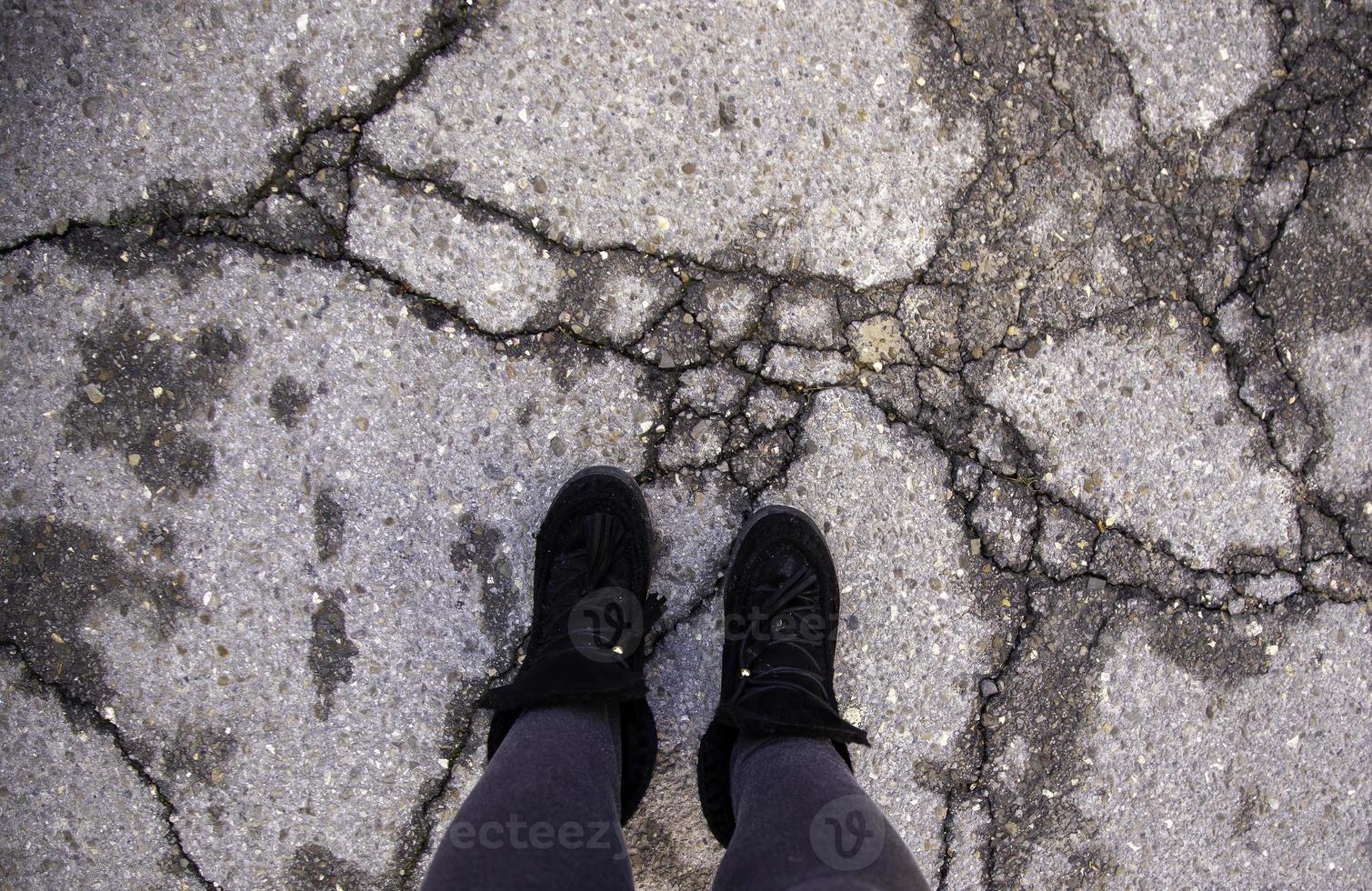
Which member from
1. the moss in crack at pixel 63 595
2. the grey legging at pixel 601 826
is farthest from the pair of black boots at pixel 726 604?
the moss in crack at pixel 63 595

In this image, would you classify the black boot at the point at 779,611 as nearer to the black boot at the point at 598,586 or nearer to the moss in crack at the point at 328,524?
the black boot at the point at 598,586

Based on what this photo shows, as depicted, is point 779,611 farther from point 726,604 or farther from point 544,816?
point 544,816

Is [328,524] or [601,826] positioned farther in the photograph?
[328,524]

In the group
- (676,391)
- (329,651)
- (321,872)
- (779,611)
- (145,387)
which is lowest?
(321,872)

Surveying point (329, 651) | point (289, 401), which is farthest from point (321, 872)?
point (289, 401)

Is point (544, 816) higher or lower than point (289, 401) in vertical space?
lower

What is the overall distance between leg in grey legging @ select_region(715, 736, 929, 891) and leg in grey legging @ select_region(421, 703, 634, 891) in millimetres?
250

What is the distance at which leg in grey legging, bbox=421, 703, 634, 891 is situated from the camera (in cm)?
136

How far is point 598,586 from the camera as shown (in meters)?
2.02

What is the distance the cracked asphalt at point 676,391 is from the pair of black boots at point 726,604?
0.09m

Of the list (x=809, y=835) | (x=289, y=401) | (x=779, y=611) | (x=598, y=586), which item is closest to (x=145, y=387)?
(x=289, y=401)

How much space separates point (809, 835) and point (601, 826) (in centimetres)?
41

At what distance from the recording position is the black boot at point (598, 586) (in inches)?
74.5

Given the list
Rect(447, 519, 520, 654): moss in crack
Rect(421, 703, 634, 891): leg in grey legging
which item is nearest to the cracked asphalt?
Rect(447, 519, 520, 654): moss in crack
